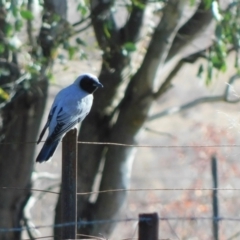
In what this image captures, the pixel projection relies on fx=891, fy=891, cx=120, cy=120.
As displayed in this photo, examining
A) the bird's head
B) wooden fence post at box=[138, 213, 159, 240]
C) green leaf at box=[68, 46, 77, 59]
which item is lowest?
wooden fence post at box=[138, 213, 159, 240]

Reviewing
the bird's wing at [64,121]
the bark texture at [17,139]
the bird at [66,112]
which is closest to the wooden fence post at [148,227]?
the bird at [66,112]

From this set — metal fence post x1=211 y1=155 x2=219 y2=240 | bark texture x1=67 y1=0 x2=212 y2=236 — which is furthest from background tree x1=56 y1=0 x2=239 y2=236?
metal fence post x1=211 y1=155 x2=219 y2=240

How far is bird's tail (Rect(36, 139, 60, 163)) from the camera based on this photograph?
6.21 m

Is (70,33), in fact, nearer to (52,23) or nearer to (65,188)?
(52,23)

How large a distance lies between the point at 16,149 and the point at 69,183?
14.3ft

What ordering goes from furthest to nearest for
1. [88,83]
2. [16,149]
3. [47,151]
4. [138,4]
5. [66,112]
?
[16,149]
[138,4]
[88,83]
[66,112]
[47,151]

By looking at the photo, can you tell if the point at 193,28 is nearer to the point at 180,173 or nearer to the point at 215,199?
the point at 215,199

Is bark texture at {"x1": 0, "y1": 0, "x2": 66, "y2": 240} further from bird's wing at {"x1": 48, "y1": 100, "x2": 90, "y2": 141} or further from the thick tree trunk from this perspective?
bird's wing at {"x1": 48, "y1": 100, "x2": 90, "y2": 141}

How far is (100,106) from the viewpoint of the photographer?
10.0 m

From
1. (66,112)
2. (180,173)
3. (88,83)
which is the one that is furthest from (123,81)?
(180,173)

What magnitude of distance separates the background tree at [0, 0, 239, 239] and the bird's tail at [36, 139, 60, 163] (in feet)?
8.87

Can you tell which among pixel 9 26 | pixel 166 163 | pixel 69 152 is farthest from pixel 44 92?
pixel 166 163

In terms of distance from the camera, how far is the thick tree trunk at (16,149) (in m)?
9.73

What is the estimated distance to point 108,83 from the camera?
9.95 meters
